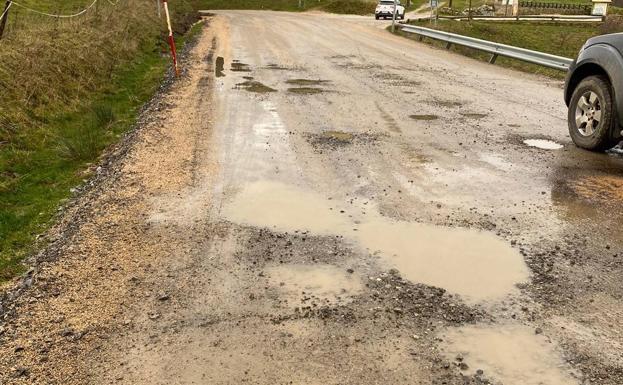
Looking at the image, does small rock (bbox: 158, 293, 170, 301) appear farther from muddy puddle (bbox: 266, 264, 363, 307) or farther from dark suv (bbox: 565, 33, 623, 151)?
dark suv (bbox: 565, 33, 623, 151)

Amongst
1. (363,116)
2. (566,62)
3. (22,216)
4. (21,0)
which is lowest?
(22,216)

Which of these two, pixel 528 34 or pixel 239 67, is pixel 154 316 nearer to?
pixel 239 67

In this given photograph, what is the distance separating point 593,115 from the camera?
22.2ft

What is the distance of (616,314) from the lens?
3338 millimetres

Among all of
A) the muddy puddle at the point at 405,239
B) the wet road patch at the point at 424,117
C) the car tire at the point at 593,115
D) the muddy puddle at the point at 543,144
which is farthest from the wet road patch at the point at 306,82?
the muddy puddle at the point at 405,239

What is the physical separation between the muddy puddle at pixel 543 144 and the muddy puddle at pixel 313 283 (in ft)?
14.4

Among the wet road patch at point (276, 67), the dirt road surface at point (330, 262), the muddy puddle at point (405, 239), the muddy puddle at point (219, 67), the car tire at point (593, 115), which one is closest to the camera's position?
the dirt road surface at point (330, 262)

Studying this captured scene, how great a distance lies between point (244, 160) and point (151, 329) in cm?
338

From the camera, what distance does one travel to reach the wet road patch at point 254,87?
10.4 meters

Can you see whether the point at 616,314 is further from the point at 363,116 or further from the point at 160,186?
the point at 363,116

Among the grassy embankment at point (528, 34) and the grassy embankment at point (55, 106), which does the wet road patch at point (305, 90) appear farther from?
the grassy embankment at point (528, 34)

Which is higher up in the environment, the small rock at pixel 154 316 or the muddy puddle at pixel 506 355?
the muddy puddle at pixel 506 355

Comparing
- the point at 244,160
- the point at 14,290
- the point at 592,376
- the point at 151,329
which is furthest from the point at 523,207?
the point at 14,290

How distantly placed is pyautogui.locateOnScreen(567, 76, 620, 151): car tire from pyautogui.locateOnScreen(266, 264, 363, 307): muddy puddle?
14.7 feet
